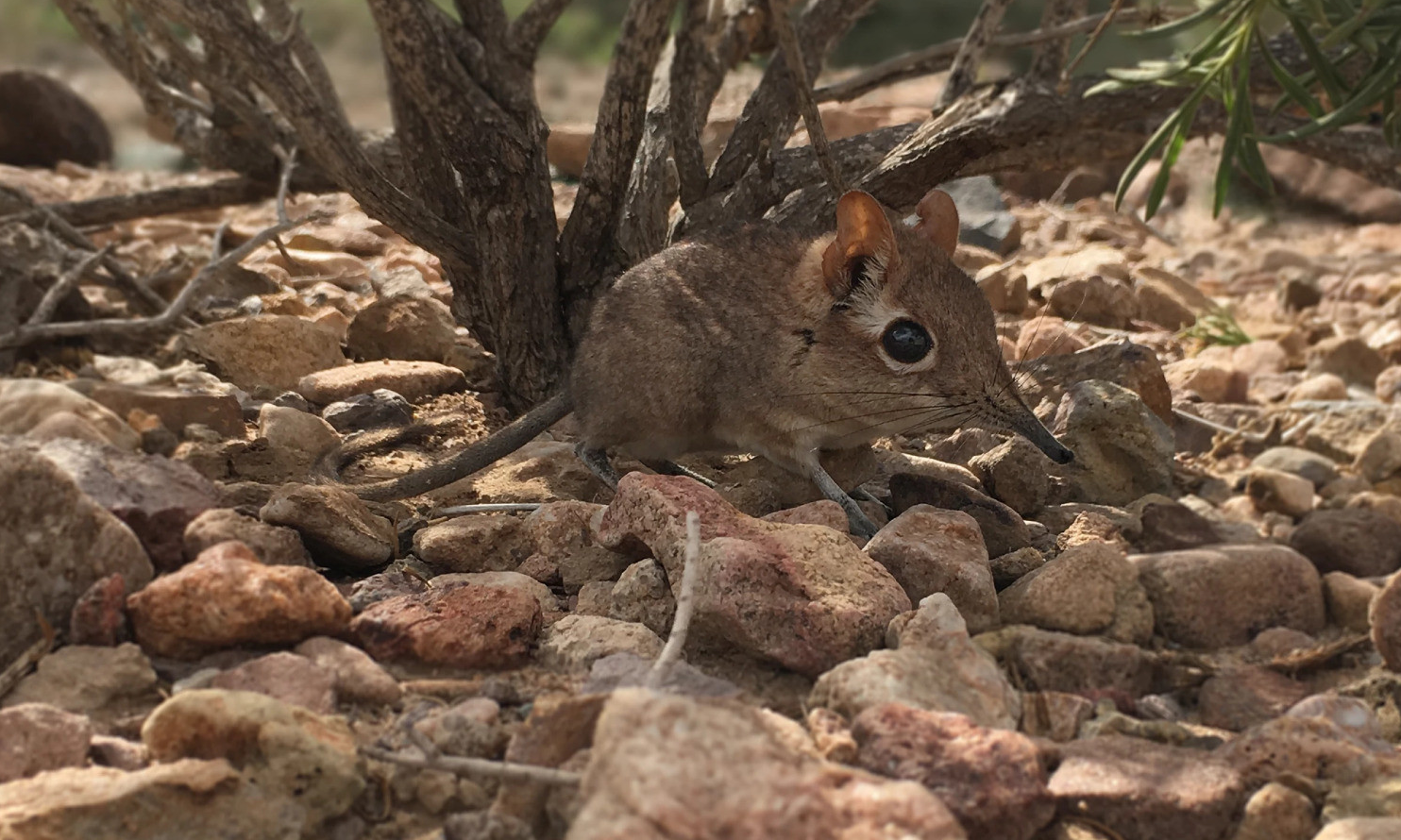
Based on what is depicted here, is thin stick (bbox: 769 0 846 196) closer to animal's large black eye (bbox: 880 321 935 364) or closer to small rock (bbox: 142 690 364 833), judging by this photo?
animal's large black eye (bbox: 880 321 935 364)

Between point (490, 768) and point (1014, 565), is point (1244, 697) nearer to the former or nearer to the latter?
point (1014, 565)

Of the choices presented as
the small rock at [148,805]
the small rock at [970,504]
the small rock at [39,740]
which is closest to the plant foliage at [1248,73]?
the small rock at [970,504]

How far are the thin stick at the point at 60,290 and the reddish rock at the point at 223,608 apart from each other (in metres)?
2.48

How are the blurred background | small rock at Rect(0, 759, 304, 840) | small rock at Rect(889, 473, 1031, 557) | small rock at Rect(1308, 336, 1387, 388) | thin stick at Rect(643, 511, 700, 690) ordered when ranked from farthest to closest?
the blurred background → small rock at Rect(1308, 336, 1387, 388) → small rock at Rect(889, 473, 1031, 557) → thin stick at Rect(643, 511, 700, 690) → small rock at Rect(0, 759, 304, 840)

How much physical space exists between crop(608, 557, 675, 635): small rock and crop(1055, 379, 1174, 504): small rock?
1758 millimetres

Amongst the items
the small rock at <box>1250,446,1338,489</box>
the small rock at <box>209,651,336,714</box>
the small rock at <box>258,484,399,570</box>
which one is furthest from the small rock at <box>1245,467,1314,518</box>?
the small rock at <box>209,651,336,714</box>

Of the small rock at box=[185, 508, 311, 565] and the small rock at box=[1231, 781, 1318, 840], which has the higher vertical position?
the small rock at box=[185, 508, 311, 565]

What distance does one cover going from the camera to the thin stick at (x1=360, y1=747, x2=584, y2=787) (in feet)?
6.54

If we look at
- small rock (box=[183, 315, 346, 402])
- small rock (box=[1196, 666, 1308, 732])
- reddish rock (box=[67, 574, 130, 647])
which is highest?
small rock (box=[183, 315, 346, 402])

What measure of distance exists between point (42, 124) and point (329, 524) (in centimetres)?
769

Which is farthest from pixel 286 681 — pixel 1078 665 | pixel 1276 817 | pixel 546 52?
pixel 546 52

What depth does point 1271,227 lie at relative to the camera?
9.14 meters

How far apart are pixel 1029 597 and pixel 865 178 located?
6.48 ft

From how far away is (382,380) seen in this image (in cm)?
457
